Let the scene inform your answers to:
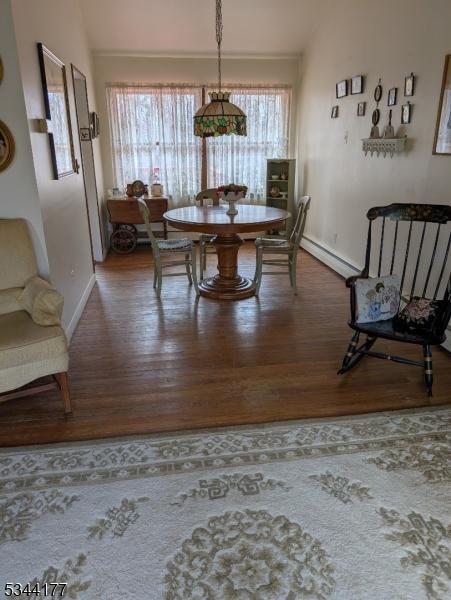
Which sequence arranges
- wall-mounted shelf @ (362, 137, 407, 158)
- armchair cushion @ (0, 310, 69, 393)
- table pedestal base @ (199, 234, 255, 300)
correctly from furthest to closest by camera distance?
table pedestal base @ (199, 234, 255, 300) → wall-mounted shelf @ (362, 137, 407, 158) → armchair cushion @ (0, 310, 69, 393)

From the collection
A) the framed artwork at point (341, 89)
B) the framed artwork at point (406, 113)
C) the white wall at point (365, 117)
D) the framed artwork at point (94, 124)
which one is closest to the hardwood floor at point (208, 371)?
the white wall at point (365, 117)

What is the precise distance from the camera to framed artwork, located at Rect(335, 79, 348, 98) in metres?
4.56

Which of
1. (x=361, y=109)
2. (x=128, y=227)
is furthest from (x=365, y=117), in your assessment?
(x=128, y=227)

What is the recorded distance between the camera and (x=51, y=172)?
9.92 ft

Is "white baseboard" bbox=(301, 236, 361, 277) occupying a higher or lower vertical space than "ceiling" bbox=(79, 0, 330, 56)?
lower

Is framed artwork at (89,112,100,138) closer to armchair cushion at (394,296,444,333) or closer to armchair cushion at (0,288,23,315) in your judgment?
armchair cushion at (0,288,23,315)

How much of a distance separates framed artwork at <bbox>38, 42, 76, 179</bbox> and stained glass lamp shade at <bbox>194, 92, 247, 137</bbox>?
1.07 m

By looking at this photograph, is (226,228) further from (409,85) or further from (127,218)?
(127,218)

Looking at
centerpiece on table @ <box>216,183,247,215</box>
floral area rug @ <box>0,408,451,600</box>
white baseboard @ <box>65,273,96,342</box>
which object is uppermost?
centerpiece on table @ <box>216,183,247,215</box>

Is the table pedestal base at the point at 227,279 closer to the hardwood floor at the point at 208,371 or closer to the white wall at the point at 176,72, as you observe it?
the hardwood floor at the point at 208,371

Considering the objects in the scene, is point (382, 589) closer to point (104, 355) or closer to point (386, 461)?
point (386, 461)

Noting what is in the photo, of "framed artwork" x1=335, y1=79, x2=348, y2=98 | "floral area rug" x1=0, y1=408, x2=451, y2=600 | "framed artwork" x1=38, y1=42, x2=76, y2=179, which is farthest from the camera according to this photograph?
"framed artwork" x1=335, y1=79, x2=348, y2=98

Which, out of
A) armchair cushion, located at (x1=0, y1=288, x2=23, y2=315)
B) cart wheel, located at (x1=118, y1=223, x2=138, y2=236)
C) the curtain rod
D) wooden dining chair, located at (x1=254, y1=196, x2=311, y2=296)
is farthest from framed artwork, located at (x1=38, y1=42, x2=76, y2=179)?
the curtain rod

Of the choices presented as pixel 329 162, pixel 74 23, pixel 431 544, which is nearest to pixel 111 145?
pixel 74 23
